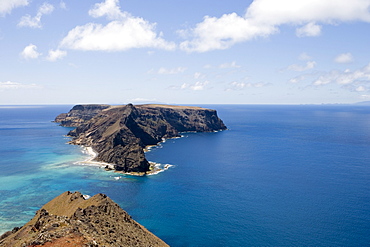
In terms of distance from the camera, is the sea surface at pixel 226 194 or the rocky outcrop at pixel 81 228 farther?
the sea surface at pixel 226 194

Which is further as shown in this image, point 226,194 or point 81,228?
point 226,194

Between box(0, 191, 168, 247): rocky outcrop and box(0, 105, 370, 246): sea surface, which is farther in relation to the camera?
box(0, 105, 370, 246): sea surface

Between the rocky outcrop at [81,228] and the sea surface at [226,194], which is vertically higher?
the rocky outcrop at [81,228]

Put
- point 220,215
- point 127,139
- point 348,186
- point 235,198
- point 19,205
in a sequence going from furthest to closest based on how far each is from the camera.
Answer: point 127,139 → point 348,186 → point 235,198 → point 19,205 → point 220,215

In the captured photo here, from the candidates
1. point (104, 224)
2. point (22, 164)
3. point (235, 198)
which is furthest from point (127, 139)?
point (104, 224)

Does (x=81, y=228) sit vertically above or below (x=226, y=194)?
A: above

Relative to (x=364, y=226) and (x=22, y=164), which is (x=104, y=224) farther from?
(x=22, y=164)

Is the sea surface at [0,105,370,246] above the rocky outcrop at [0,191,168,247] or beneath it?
beneath

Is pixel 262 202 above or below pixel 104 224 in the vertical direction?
below
